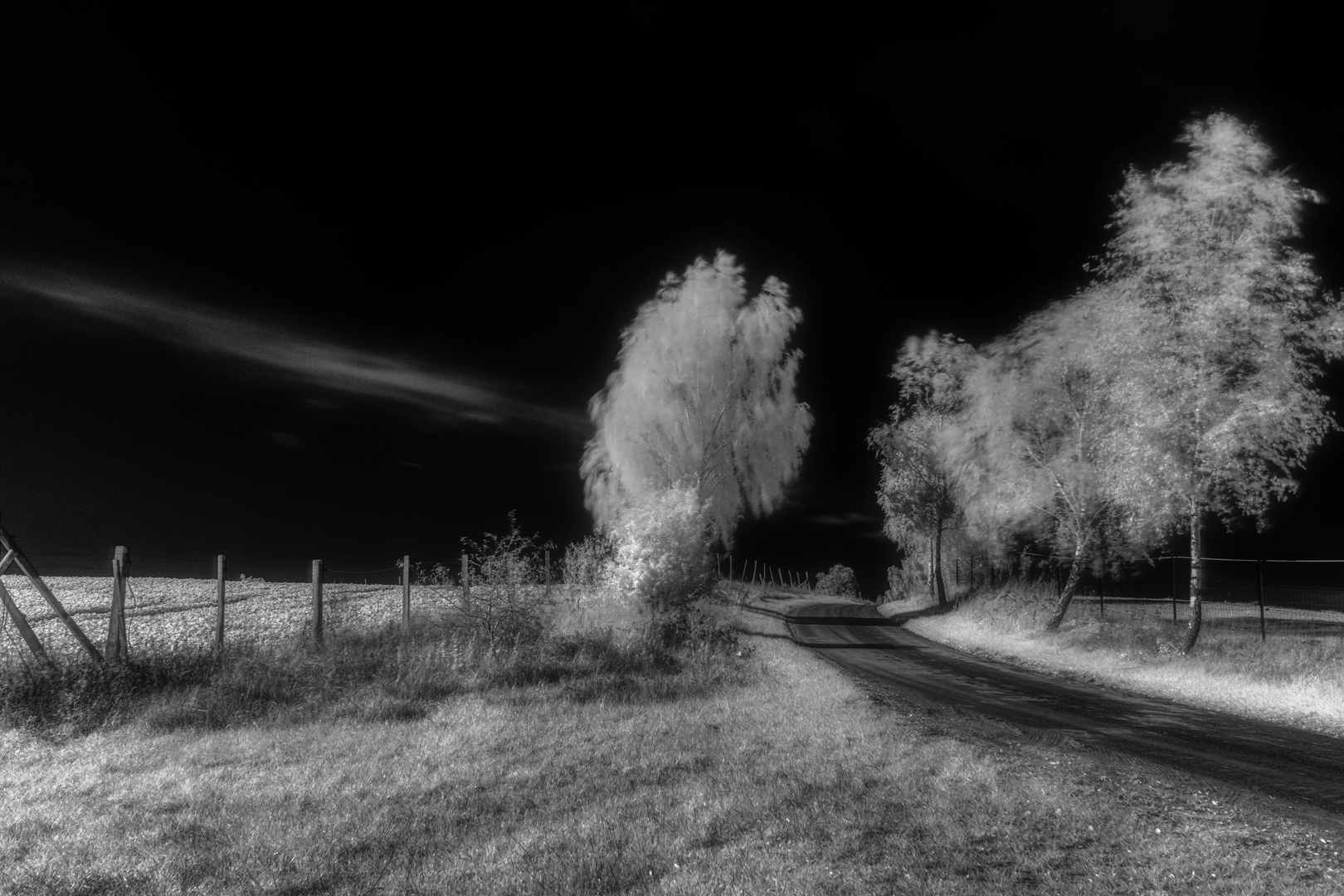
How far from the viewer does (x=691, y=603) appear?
17.5m

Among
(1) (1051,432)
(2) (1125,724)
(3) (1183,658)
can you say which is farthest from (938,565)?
(2) (1125,724)

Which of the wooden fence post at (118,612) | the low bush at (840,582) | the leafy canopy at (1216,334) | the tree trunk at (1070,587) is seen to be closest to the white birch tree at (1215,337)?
the leafy canopy at (1216,334)

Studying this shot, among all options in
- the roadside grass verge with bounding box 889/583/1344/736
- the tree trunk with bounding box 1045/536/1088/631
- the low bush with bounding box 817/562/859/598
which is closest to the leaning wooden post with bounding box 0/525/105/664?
the roadside grass verge with bounding box 889/583/1344/736

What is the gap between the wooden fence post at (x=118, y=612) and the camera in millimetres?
11008

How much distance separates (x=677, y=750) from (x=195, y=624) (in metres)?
11.7

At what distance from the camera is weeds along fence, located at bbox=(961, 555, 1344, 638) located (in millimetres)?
20781

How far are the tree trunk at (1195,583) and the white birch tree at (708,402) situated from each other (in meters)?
13.3

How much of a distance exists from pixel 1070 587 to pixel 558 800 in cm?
1982

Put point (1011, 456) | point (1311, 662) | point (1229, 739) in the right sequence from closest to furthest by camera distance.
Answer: point (1229, 739) → point (1311, 662) → point (1011, 456)

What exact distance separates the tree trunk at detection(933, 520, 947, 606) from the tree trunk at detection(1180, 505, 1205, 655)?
58.4ft

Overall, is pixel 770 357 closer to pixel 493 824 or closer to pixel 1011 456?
pixel 1011 456

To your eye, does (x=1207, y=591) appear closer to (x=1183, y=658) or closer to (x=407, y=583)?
(x=1183, y=658)

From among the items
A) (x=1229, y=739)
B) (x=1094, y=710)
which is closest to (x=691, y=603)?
(x=1094, y=710)

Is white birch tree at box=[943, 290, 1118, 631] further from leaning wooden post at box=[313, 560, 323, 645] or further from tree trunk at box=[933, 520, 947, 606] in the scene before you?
leaning wooden post at box=[313, 560, 323, 645]
